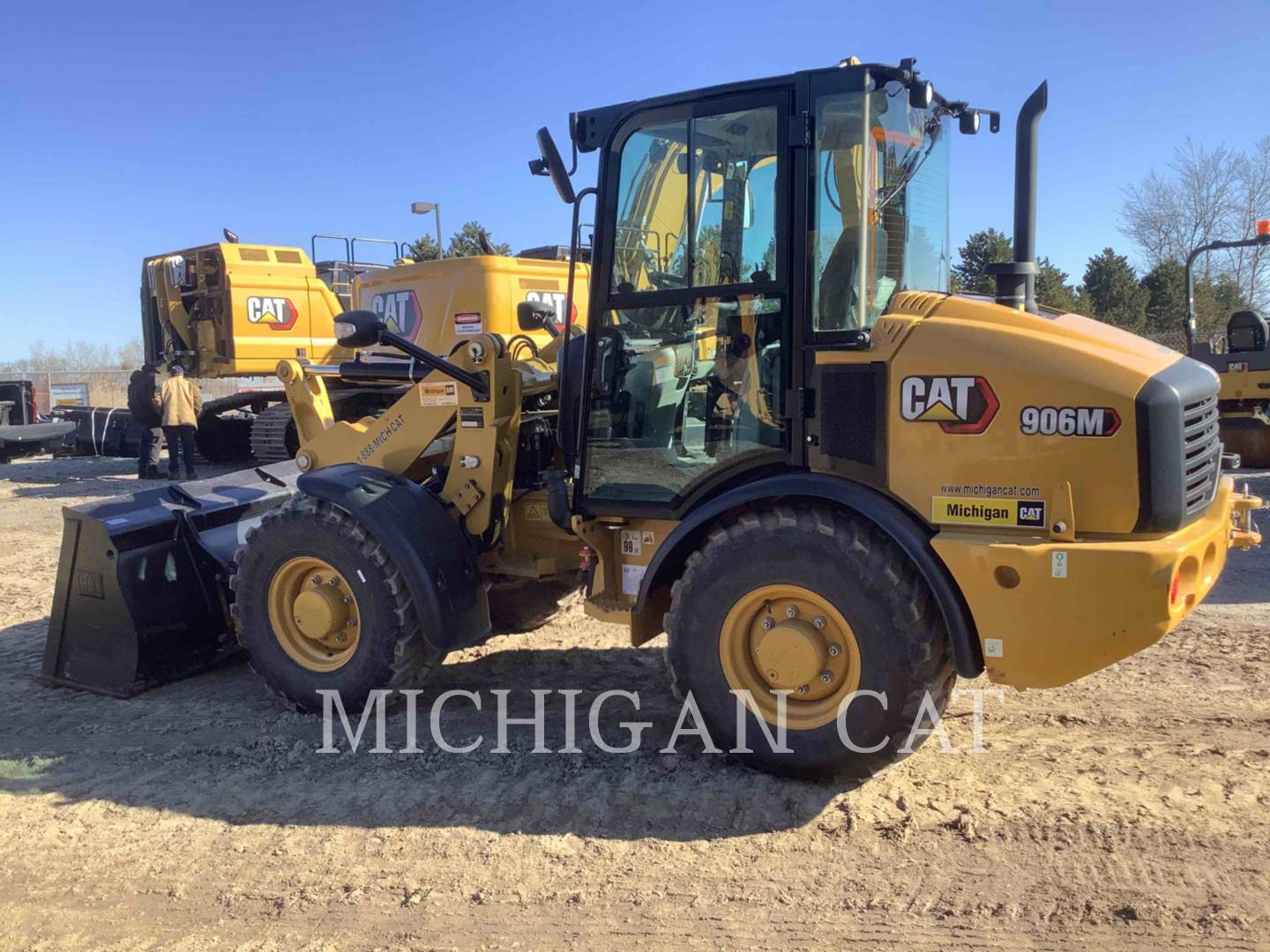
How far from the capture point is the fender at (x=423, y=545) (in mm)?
4355

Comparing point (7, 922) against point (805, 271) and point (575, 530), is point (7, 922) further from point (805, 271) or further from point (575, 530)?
point (805, 271)

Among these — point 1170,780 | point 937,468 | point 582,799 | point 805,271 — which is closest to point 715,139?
point 805,271

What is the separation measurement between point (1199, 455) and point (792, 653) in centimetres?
159

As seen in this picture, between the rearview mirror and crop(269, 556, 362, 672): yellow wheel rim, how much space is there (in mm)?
1971

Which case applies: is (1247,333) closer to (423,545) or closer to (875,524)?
(875,524)

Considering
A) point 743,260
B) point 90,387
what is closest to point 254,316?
point 743,260

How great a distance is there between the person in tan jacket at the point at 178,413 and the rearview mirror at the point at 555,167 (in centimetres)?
1088

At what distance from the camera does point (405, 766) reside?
13.7 feet

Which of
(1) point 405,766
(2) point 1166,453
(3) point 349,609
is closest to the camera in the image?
(2) point 1166,453

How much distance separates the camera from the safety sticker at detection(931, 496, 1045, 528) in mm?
3314

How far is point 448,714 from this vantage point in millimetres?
4758

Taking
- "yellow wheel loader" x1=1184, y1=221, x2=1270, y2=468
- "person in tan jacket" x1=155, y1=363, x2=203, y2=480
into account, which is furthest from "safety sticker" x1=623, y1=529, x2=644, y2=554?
"person in tan jacket" x1=155, y1=363, x2=203, y2=480

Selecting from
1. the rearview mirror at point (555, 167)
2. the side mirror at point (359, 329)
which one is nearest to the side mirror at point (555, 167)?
the rearview mirror at point (555, 167)

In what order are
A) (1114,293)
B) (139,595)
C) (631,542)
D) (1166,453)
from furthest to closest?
(1114,293), (139,595), (631,542), (1166,453)
